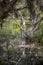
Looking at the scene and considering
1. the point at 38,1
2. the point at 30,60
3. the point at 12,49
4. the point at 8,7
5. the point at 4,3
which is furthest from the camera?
the point at 12,49

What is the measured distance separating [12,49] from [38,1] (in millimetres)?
2001

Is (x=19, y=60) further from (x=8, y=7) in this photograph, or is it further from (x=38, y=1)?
(x=8, y=7)

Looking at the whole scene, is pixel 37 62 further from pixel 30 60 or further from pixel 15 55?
pixel 15 55

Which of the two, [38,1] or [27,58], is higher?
[38,1]

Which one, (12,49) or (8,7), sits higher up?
(8,7)

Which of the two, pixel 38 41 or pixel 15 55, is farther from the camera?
pixel 38 41

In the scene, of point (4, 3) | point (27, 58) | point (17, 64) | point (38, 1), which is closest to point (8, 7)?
point (4, 3)

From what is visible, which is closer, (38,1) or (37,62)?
(38,1)

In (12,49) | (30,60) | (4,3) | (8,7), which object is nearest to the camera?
(8,7)

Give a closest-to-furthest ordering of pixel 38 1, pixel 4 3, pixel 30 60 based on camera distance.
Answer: pixel 4 3 → pixel 38 1 → pixel 30 60

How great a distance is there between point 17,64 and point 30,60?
453 millimetres

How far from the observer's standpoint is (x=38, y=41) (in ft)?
23.9

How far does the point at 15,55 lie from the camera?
561cm

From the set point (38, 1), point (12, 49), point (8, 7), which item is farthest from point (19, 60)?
point (8, 7)
